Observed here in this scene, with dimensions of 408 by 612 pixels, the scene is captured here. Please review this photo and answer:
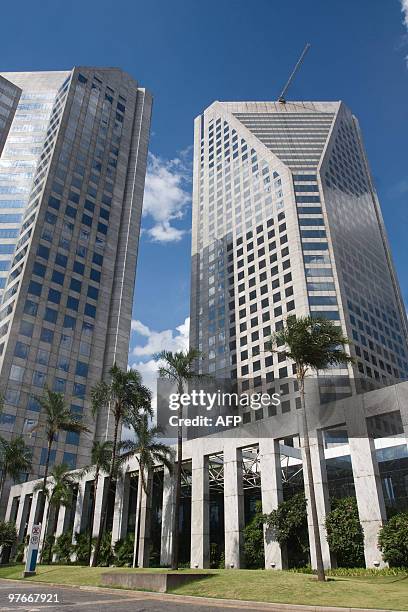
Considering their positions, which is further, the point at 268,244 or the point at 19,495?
the point at 268,244

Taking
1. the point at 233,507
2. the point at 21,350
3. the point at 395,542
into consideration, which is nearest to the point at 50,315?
the point at 21,350

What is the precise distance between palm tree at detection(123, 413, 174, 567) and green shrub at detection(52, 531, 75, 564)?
1133 centimetres

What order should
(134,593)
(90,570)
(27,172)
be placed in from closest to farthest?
1. (134,593)
2. (90,570)
3. (27,172)

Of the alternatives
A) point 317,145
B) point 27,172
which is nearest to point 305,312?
point 317,145

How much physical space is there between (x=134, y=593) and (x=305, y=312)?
69.1 metres

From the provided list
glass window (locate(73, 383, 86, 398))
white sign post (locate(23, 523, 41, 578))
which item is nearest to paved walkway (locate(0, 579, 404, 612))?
white sign post (locate(23, 523, 41, 578))

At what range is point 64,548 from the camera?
48.9 m

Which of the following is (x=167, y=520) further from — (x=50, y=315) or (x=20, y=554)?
(x=50, y=315)

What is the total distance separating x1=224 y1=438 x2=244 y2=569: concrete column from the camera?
3409 centimetres

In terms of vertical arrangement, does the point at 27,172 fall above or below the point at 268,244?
above

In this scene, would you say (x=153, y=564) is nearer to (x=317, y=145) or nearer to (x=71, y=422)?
(x=71, y=422)

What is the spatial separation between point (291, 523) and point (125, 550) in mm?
19194

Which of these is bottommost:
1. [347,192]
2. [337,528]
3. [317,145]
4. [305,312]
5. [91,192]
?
[337,528]

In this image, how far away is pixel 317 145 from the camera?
119812mm
